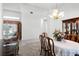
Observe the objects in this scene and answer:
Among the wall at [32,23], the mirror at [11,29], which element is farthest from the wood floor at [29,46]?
the mirror at [11,29]

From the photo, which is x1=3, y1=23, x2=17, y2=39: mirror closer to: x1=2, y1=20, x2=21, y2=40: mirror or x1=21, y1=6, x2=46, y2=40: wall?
x1=2, y1=20, x2=21, y2=40: mirror

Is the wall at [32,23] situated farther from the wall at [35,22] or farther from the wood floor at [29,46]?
the wood floor at [29,46]

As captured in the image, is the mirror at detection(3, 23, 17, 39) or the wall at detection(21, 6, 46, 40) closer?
the mirror at detection(3, 23, 17, 39)

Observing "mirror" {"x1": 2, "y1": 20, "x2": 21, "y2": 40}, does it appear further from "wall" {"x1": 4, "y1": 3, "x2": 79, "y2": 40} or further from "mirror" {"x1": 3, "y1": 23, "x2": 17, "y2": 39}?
"wall" {"x1": 4, "y1": 3, "x2": 79, "y2": 40}

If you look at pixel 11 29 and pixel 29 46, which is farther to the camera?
pixel 29 46

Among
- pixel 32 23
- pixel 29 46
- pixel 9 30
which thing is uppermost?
pixel 32 23

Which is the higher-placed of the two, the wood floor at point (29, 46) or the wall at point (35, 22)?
the wall at point (35, 22)

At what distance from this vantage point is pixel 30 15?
2.87 m

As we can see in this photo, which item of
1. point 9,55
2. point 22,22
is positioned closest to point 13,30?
point 22,22

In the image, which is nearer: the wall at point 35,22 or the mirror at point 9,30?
the mirror at point 9,30

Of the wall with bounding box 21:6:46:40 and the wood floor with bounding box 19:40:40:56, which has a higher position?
the wall with bounding box 21:6:46:40

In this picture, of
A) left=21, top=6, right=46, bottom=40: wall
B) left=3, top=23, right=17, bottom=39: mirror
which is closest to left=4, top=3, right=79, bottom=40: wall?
left=21, top=6, right=46, bottom=40: wall

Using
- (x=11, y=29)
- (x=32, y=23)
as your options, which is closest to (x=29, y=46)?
(x=32, y=23)

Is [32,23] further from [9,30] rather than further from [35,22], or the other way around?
[9,30]
